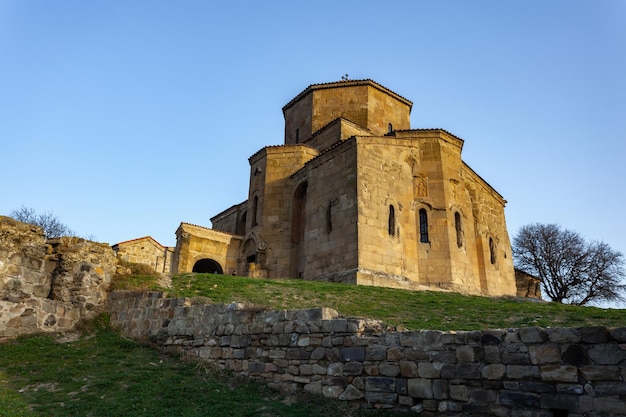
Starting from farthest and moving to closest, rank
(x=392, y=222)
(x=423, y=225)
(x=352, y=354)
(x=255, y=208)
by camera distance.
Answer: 1. (x=255, y=208)
2. (x=423, y=225)
3. (x=392, y=222)
4. (x=352, y=354)

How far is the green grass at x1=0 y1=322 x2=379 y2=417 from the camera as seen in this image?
20.2 feet

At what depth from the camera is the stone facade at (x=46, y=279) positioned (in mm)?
9289

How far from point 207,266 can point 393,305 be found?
1470 centimetres

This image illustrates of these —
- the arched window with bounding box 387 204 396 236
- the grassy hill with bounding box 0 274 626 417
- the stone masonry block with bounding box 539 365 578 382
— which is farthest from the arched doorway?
the stone masonry block with bounding box 539 365 578 382

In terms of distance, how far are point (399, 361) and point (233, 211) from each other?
2156cm

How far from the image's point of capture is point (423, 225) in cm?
1905

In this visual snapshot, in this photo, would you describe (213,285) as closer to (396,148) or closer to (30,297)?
(30,297)

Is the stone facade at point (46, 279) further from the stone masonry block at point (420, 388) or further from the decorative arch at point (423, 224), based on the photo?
the decorative arch at point (423, 224)

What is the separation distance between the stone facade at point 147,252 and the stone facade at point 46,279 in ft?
37.9

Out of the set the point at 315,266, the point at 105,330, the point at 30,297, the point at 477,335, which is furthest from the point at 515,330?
the point at 315,266

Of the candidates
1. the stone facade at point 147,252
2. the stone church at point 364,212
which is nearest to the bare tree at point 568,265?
the stone church at point 364,212

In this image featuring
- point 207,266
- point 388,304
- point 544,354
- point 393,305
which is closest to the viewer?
point 544,354

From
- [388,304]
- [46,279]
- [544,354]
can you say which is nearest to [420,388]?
[544,354]

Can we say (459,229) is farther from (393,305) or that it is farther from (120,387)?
(120,387)
